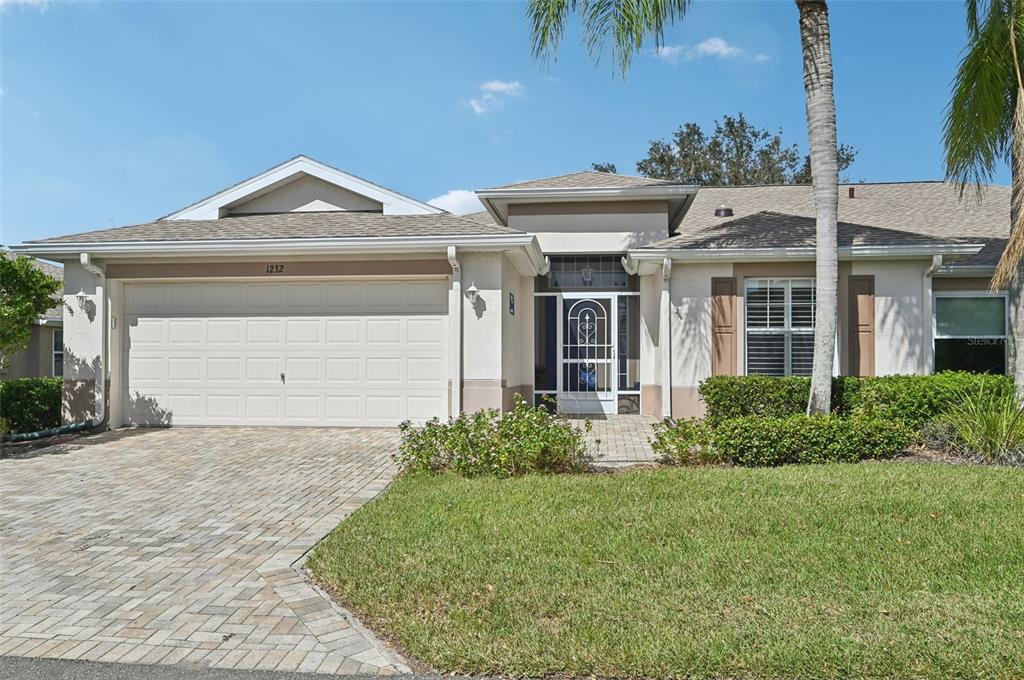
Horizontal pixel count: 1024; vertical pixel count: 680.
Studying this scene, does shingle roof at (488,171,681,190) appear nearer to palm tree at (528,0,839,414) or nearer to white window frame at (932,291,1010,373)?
palm tree at (528,0,839,414)

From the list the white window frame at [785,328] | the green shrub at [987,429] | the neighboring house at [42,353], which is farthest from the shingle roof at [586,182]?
the neighboring house at [42,353]

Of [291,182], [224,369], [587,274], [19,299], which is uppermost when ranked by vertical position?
[291,182]

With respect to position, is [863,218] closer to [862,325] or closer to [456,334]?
[862,325]

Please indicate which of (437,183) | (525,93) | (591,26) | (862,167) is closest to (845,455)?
(591,26)

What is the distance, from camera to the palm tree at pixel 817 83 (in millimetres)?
9508

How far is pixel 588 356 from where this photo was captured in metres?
14.4

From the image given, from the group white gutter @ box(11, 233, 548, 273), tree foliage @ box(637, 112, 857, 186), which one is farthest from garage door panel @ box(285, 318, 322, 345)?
tree foliage @ box(637, 112, 857, 186)

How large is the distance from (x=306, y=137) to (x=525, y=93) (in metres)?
5.02

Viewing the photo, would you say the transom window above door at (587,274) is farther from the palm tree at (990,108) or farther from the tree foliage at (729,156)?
the tree foliage at (729,156)

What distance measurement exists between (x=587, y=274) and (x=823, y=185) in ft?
19.0

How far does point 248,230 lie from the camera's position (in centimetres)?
1223

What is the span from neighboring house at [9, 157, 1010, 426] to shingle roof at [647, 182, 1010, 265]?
0.13 meters

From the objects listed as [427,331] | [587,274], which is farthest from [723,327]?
[427,331]

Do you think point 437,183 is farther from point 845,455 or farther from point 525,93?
point 845,455
